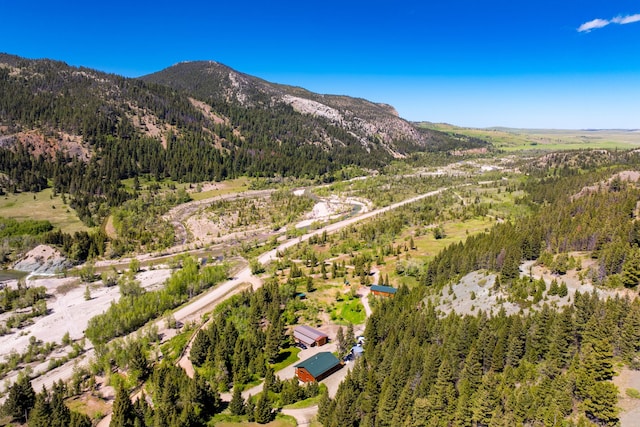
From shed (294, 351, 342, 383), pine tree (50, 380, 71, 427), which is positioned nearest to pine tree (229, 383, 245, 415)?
shed (294, 351, 342, 383)

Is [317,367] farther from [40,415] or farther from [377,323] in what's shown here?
[40,415]

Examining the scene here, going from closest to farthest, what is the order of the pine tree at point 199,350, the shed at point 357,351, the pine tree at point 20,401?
the pine tree at point 20,401 → the pine tree at point 199,350 → the shed at point 357,351

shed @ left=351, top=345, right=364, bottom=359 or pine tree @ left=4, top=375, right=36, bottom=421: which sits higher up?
pine tree @ left=4, top=375, right=36, bottom=421

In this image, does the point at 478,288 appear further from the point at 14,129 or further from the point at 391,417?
the point at 14,129

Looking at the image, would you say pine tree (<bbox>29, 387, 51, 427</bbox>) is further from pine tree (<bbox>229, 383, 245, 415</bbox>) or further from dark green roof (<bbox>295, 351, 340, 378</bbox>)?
dark green roof (<bbox>295, 351, 340, 378</bbox>)

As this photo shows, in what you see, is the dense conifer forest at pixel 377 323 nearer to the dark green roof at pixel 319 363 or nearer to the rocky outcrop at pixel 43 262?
the dark green roof at pixel 319 363

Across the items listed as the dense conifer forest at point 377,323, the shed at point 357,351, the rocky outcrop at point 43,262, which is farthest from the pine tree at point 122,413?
the rocky outcrop at point 43,262

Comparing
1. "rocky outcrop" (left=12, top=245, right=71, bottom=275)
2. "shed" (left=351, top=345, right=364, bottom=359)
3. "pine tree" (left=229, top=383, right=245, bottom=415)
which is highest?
"rocky outcrop" (left=12, top=245, right=71, bottom=275)
